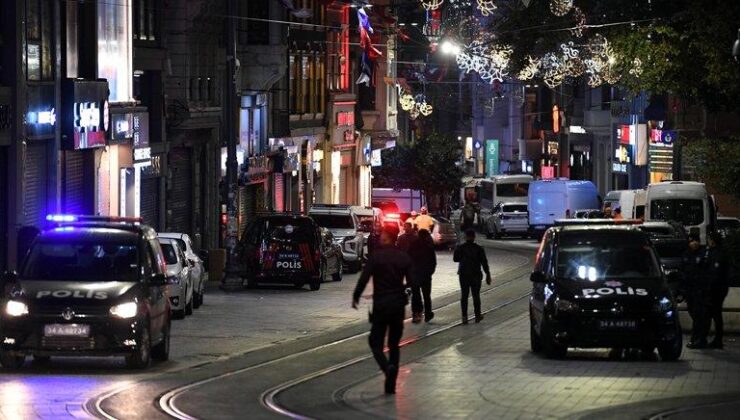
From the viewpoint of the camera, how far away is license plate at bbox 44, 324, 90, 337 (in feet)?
67.5

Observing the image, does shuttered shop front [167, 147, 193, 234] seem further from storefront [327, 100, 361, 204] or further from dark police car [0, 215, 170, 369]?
dark police car [0, 215, 170, 369]

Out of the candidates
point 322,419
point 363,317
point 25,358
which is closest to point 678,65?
point 363,317

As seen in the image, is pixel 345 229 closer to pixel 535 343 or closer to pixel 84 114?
pixel 84 114

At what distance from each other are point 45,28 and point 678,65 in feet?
42.8

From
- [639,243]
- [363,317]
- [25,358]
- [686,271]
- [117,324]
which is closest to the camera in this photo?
[117,324]

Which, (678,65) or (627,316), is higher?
(678,65)

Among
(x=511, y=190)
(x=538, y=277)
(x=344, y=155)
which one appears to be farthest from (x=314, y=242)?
(x=511, y=190)

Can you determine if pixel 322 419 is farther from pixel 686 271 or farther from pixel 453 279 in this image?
pixel 453 279

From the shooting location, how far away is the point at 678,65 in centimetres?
3412

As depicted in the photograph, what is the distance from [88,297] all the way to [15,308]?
862 mm

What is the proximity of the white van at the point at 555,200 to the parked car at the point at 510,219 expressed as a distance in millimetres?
2751

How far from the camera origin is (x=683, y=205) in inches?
2046

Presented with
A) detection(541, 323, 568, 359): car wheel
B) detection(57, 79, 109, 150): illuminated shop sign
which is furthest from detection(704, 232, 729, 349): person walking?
detection(57, 79, 109, 150): illuminated shop sign

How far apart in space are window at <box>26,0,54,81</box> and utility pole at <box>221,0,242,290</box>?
4.44 meters
